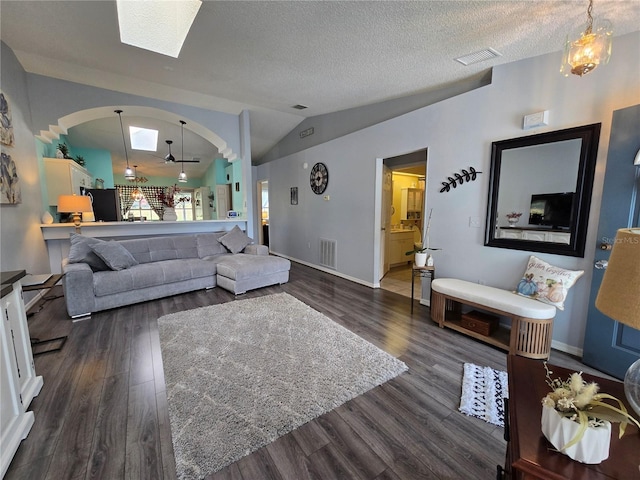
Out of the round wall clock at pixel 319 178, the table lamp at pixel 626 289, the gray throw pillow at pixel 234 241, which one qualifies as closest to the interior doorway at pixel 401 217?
the round wall clock at pixel 319 178

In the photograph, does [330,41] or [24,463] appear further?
[330,41]

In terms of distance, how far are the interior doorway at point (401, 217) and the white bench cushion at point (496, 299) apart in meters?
1.11

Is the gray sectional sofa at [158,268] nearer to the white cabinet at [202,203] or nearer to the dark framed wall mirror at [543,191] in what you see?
the dark framed wall mirror at [543,191]

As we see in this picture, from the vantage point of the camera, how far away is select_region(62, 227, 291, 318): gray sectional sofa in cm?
318

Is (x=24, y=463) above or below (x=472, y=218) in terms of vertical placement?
below

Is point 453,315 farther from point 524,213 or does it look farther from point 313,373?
point 313,373

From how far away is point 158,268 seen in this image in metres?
3.74

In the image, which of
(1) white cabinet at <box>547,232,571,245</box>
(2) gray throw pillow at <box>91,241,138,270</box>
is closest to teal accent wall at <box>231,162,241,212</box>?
(2) gray throw pillow at <box>91,241,138,270</box>

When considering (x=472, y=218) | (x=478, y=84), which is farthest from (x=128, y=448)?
(x=478, y=84)

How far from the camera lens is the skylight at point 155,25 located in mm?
2887

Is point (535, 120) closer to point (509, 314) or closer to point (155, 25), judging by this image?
point (509, 314)

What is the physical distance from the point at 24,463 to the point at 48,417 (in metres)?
0.34

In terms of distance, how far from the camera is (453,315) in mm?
3137

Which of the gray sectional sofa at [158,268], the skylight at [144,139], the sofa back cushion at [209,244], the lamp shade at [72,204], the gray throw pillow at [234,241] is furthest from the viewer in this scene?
the skylight at [144,139]
